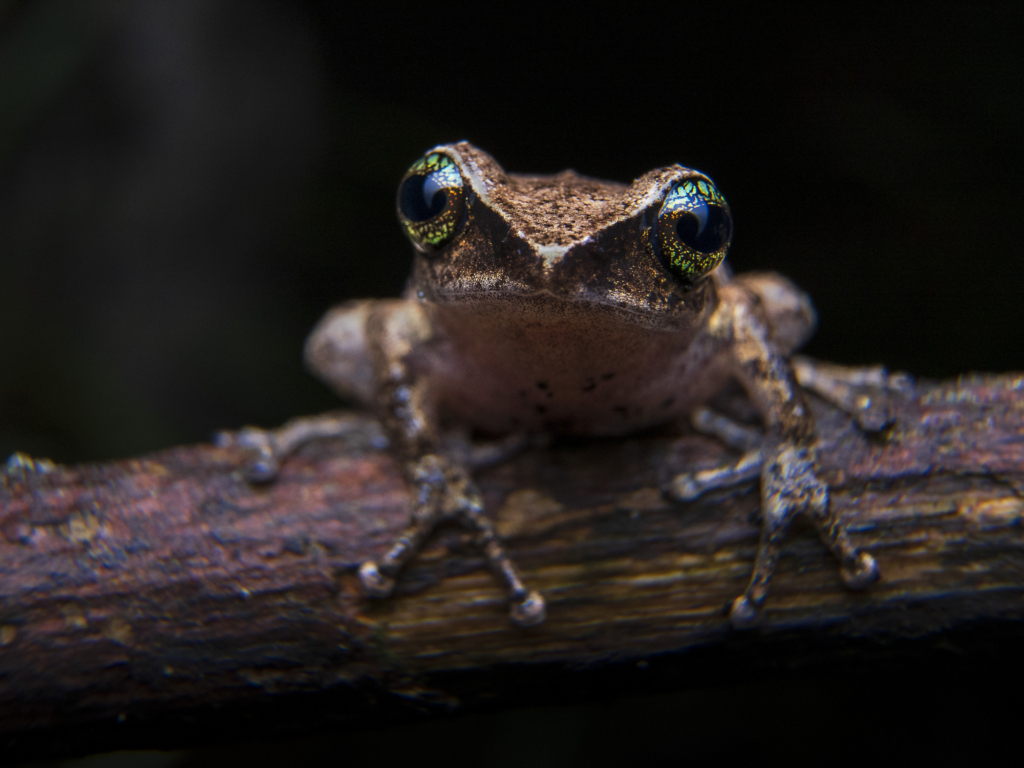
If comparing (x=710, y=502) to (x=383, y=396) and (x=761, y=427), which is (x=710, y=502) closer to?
(x=761, y=427)

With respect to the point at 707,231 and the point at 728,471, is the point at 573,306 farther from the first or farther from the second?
the point at 728,471

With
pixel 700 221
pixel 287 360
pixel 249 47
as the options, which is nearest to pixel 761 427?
pixel 700 221

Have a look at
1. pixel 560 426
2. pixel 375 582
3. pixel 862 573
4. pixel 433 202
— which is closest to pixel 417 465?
pixel 375 582

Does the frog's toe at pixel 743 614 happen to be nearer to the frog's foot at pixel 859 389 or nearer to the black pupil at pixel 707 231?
the frog's foot at pixel 859 389

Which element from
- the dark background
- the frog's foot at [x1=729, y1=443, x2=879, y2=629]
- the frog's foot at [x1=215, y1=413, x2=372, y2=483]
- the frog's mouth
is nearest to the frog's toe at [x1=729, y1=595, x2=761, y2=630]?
the frog's foot at [x1=729, y1=443, x2=879, y2=629]

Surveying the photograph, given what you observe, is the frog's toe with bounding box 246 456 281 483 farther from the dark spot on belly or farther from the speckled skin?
the dark spot on belly

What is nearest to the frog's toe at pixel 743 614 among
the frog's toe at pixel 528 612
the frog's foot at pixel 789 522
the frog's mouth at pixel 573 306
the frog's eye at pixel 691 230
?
the frog's foot at pixel 789 522
